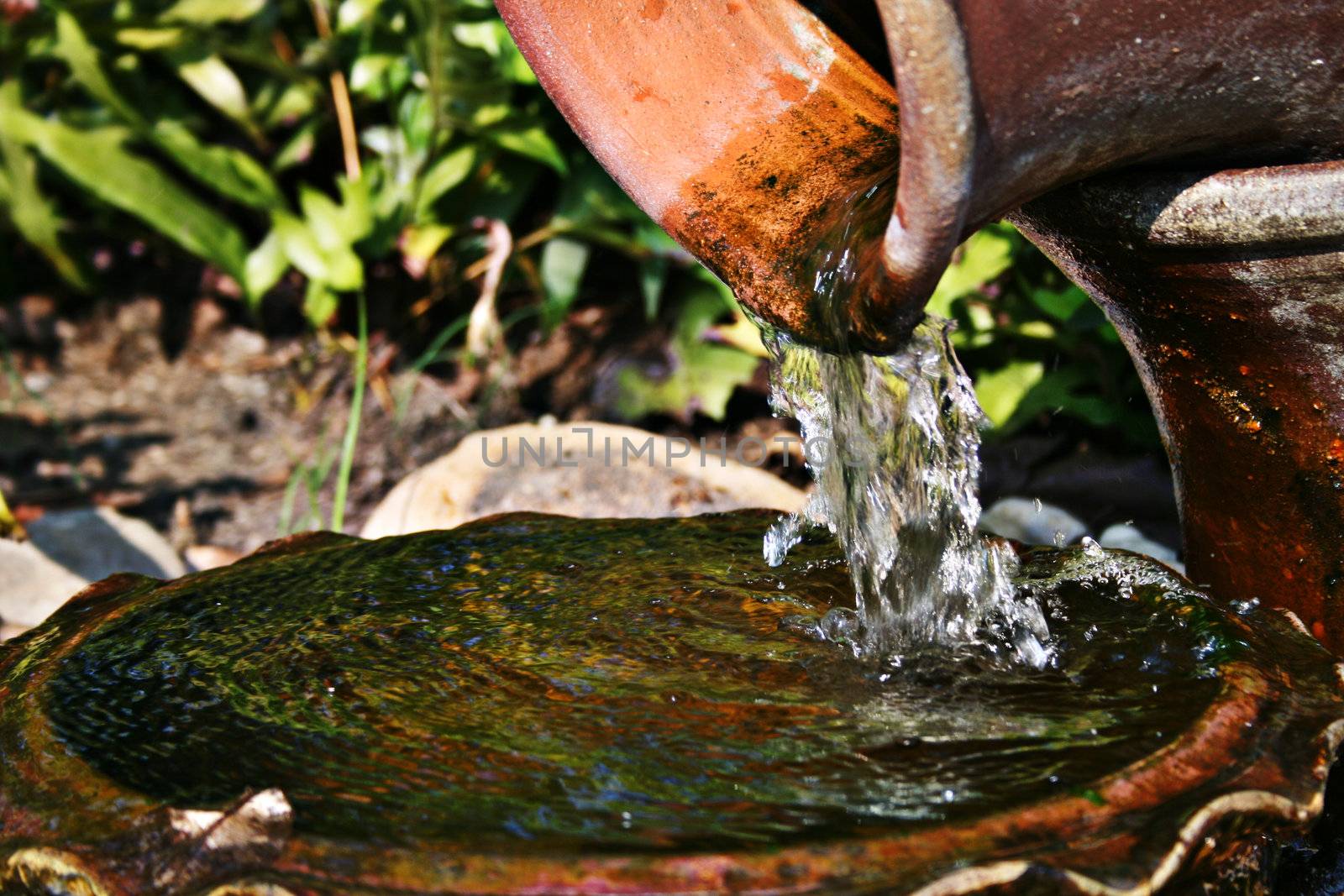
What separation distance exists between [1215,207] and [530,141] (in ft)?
6.90

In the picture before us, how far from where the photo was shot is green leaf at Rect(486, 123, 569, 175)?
3211 mm

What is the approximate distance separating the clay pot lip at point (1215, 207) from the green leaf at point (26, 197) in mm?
2899

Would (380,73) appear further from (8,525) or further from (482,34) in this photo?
(8,525)

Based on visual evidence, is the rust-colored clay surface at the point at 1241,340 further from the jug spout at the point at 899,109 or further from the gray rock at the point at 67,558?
the gray rock at the point at 67,558

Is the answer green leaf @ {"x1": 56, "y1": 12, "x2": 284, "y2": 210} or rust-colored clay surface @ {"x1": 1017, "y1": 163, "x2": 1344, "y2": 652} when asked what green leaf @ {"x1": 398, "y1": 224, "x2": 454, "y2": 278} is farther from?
rust-colored clay surface @ {"x1": 1017, "y1": 163, "x2": 1344, "y2": 652}

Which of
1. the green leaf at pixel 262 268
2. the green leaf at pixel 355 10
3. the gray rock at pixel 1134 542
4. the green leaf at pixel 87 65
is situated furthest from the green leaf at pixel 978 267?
the green leaf at pixel 87 65

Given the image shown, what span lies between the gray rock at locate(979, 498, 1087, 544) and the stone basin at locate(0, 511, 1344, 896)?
36.5 inches

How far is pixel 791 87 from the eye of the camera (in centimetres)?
162

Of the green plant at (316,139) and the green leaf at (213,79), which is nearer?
the green plant at (316,139)

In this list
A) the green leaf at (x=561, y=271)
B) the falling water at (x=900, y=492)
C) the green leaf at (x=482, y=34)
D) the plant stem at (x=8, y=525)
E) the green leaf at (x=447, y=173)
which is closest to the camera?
the falling water at (x=900, y=492)

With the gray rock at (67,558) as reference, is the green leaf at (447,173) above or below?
above

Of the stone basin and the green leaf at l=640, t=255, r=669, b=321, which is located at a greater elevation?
the green leaf at l=640, t=255, r=669, b=321

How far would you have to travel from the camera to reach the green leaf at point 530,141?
3211 millimetres

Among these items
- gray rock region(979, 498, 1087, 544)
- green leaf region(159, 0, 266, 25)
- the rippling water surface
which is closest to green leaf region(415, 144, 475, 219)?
green leaf region(159, 0, 266, 25)
